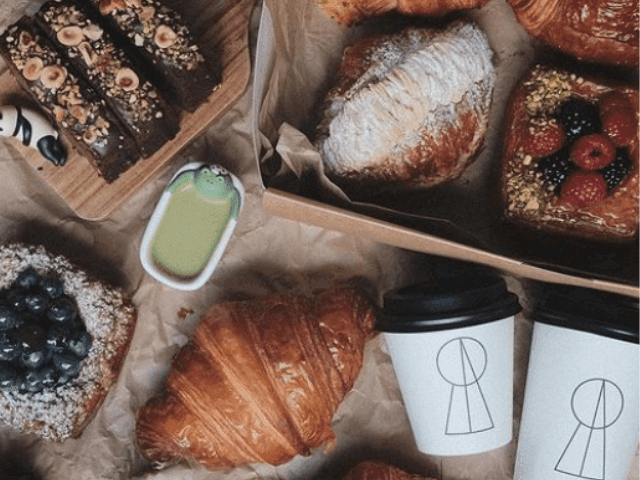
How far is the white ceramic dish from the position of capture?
1.88 m

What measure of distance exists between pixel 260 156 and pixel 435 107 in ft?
1.26

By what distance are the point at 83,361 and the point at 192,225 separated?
15.8 inches

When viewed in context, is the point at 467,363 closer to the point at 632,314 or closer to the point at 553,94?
the point at 632,314

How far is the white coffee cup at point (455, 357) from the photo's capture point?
1649mm

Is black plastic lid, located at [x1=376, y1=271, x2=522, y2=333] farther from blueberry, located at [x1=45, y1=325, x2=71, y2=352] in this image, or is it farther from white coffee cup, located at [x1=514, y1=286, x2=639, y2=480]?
blueberry, located at [x1=45, y1=325, x2=71, y2=352]

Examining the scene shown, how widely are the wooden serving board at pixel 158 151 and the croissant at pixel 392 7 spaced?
23 cm

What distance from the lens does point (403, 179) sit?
178 centimetres

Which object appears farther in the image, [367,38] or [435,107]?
[367,38]

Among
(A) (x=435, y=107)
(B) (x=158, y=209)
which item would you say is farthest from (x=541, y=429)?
(B) (x=158, y=209)

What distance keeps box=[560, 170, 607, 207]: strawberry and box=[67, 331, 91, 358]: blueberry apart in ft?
3.64

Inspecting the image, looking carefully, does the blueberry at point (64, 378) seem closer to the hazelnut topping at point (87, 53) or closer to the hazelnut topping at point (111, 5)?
the hazelnut topping at point (87, 53)

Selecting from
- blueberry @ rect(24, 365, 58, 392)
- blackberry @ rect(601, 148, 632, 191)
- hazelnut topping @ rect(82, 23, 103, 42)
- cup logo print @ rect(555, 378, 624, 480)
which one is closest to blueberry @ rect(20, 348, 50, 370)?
blueberry @ rect(24, 365, 58, 392)

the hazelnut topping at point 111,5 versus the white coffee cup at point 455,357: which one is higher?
the hazelnut topping at point 111,5

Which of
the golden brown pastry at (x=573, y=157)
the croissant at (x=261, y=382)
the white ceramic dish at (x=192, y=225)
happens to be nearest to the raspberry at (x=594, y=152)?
the golden brown pastry at (x=573, y=157)
